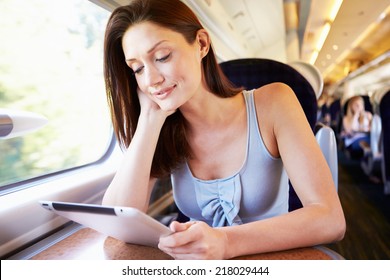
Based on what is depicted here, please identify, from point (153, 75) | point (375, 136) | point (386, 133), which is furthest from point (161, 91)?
point (375, 136)

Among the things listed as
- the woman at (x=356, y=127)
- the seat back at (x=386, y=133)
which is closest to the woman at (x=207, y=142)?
the seat back at (x=386, y=133)

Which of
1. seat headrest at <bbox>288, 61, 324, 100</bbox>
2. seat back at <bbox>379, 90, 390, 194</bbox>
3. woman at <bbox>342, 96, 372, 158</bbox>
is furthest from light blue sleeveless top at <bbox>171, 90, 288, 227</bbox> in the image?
woman at <bbox>342, 96, 372, 158</bbox>

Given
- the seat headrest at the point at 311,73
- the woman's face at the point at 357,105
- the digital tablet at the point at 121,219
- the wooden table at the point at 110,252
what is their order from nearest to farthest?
the digital tablet at the point at 121,219
the wooden table at the point at 110,252
the seat headrest at the point at 311,73
the woman's face at the point at 357,105

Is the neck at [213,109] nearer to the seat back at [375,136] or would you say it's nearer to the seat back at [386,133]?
the seat back at [386,133]

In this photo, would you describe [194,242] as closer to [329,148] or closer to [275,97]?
[275,97]

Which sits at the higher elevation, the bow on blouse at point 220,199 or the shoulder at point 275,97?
the shoulder at point 275,97

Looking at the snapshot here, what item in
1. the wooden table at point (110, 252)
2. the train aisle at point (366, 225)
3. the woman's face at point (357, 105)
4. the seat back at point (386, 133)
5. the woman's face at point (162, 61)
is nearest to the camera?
the wooden table at point (110, 252)

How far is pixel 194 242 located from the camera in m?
0.47

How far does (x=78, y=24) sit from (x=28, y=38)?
0.62 ft

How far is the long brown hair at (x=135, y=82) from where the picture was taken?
2.19 ft

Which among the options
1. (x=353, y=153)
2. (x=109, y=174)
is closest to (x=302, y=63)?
(x=109, y=174)

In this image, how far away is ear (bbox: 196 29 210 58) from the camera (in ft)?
2.41

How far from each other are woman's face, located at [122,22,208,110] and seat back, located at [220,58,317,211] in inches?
12.0
